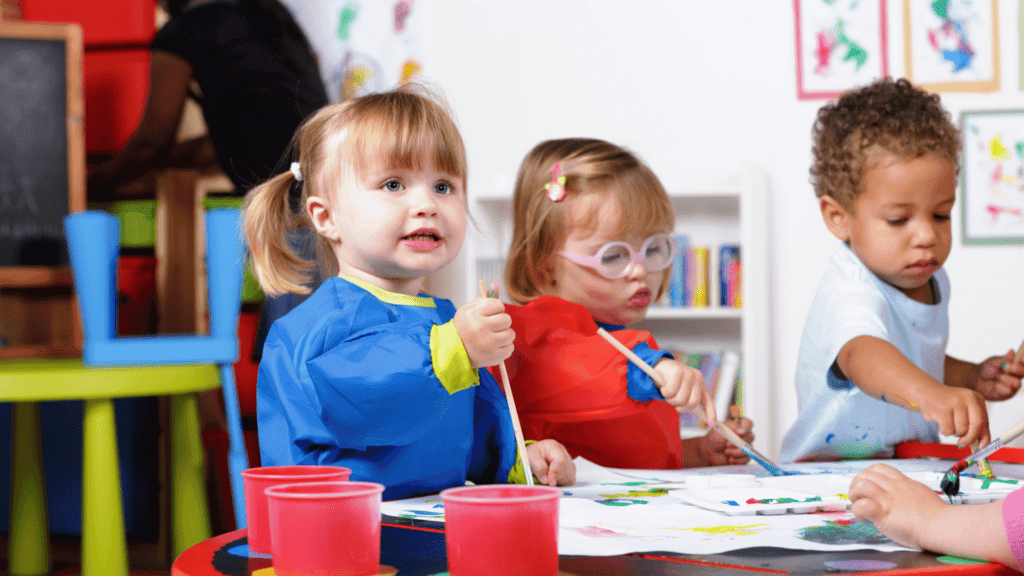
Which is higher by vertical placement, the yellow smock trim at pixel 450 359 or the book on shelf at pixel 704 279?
the book on shelf at pixel 704 279

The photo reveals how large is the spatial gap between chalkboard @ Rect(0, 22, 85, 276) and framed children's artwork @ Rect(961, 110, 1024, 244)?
2.52m

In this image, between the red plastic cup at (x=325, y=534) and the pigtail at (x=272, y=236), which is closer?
the red plastic cup at (x=325, y=534)

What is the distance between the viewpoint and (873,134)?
4.35 feet

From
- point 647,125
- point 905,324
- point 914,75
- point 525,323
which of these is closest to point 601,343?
point 525,323

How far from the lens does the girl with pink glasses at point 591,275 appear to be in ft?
3.78

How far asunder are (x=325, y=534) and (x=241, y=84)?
7.05ft

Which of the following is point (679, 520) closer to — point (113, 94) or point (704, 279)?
point (704, 279)

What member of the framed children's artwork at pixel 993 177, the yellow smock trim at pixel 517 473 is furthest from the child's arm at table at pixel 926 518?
the framed children's artwork at pixel 993 177

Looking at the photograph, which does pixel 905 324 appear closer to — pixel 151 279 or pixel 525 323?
pixel 525 323

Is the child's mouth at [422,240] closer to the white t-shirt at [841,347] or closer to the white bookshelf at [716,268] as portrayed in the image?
the white t-shirt at [841,347]

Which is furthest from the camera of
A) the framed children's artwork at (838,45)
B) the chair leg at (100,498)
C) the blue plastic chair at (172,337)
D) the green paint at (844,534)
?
the framed children's artwork at (838,45)

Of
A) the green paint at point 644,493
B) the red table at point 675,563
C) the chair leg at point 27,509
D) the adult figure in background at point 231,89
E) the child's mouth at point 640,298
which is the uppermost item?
the adult figure in background at point 231,89

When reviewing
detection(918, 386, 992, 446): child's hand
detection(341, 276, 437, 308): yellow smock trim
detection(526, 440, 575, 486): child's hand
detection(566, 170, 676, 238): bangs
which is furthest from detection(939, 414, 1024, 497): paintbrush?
detection(566, 170, 676, 238): bangs

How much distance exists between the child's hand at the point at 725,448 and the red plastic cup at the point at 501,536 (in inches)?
38.8
